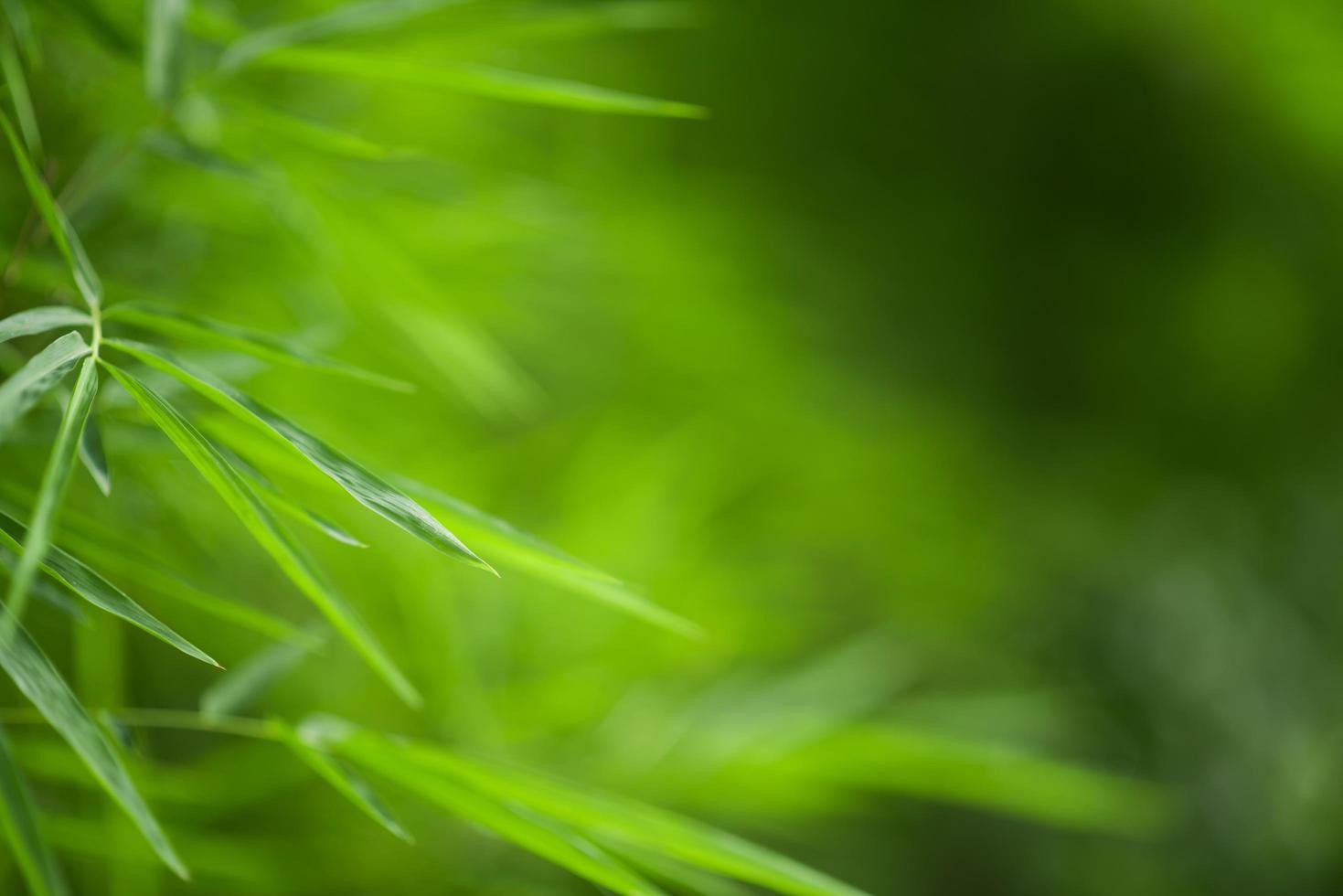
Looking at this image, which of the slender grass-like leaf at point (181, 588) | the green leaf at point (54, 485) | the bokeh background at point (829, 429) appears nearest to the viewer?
the green leaf at point (54, 485)

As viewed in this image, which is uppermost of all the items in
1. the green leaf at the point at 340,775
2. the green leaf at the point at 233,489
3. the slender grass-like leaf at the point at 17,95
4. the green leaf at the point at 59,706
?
the slender grass-like leaf at the point at 17,95

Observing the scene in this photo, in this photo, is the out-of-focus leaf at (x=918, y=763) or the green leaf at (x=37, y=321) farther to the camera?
the out-of-focus leaf at (x=918, y=763)

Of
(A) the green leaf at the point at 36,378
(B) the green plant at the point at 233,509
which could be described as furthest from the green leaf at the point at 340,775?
(A) the green leaf at the point at 36,378

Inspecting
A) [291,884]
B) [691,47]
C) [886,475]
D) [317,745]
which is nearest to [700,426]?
[886,475]

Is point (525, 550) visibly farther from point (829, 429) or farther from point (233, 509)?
point (829, 429)

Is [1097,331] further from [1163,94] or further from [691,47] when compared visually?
[691,47]

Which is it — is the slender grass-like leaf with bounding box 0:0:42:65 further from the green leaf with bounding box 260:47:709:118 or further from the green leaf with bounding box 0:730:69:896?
the green leaf with bounding box 0:730:69:896

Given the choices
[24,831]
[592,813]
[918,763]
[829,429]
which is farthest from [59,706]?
[829,429]

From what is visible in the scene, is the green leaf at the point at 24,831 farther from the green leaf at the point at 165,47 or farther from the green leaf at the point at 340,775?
the green leaf at the point at 165,47
